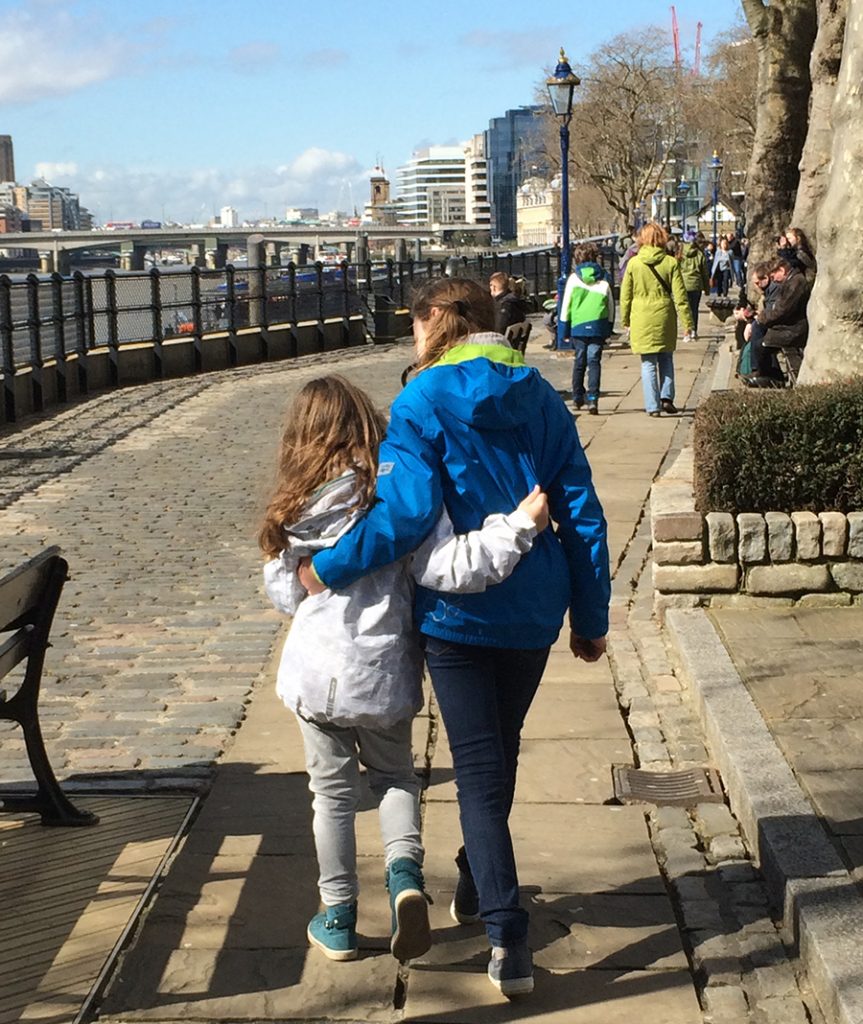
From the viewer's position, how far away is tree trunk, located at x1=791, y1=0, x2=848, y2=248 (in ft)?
57.1

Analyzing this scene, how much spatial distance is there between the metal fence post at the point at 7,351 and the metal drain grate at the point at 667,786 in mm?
14323

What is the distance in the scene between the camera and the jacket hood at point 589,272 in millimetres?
16641

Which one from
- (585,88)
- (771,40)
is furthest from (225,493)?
(585,88)

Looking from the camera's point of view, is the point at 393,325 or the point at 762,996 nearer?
the point at 762,996

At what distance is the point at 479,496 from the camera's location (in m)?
3.81

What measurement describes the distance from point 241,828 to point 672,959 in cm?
162

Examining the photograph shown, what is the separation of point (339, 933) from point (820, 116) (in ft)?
52.3

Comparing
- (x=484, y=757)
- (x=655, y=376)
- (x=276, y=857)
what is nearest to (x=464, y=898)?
(x=484, y=757)

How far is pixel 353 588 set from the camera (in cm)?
389

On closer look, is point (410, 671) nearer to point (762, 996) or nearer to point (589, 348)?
point (762, 996)

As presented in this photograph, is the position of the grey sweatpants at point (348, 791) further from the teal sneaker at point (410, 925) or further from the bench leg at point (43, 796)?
the bench leg at point (43, 796)

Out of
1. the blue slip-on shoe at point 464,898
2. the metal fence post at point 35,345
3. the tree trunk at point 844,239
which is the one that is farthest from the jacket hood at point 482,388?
the metal fence post at point 35,345

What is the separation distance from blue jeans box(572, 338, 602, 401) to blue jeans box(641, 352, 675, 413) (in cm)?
55

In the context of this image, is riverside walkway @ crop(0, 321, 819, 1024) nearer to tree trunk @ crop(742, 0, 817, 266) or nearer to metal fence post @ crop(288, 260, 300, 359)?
tree trunk @ crop(742, 0, 817, 266)
